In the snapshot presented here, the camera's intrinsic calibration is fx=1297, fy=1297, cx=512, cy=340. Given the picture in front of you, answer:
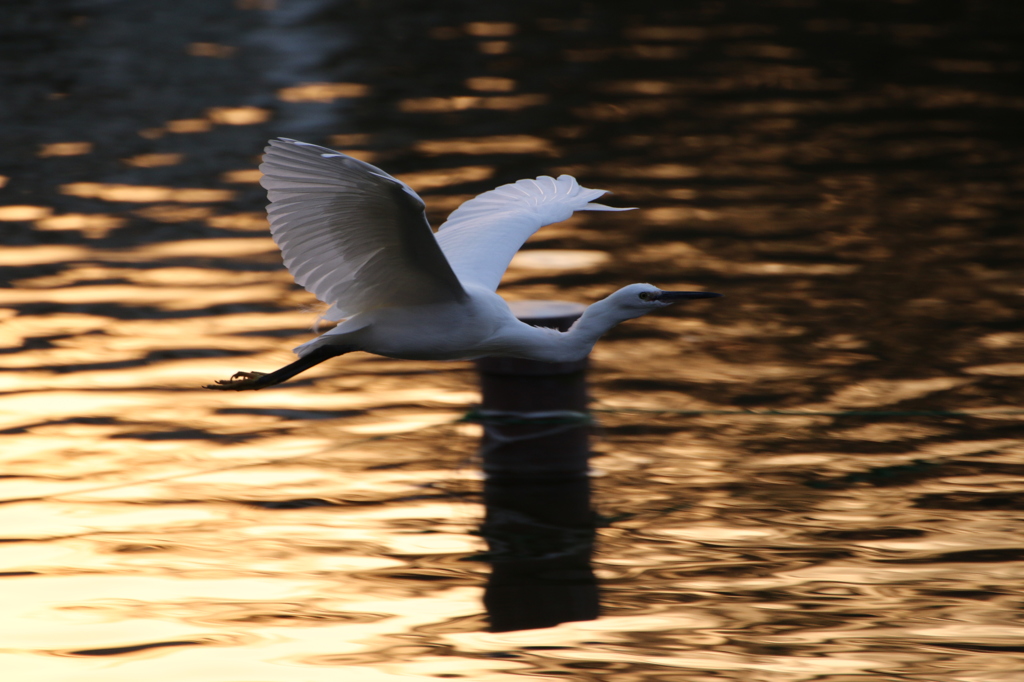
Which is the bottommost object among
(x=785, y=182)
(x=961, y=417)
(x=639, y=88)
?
(x=961, y=417)

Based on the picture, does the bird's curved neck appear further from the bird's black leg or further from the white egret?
the bird's black leg

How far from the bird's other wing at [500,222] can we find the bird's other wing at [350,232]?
1.58ft

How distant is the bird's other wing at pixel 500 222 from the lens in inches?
213

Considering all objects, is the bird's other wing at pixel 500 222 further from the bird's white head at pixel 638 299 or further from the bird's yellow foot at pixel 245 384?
the bird's yellow foot at pixel 245 384

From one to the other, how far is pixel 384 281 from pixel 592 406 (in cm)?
275

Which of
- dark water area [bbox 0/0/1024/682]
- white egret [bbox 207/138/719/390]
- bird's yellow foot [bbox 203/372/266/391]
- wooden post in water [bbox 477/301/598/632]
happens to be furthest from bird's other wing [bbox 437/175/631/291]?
dark water area [bbox 0/0/1024/682]

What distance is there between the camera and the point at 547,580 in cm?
560

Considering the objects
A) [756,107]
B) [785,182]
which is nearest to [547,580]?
[785,182]

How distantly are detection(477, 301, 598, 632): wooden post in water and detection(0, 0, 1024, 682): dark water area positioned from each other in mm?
38

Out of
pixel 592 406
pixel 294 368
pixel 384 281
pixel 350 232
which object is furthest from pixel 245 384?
pixel 592 406

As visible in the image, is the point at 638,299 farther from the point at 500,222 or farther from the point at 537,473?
the point at 537,473

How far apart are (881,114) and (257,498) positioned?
10.1 m

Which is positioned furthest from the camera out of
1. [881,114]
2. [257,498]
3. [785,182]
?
[881,114]

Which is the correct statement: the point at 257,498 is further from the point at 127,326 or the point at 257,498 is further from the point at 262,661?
the point at 127,326
